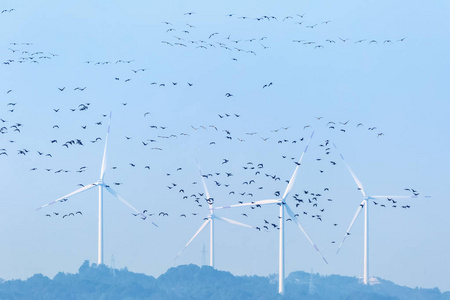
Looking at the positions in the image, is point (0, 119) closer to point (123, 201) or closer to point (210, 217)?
point (123, 201)

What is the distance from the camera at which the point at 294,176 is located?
15525 cm

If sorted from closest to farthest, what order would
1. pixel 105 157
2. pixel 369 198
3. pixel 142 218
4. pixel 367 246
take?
pixel 142 218, pixel 105 157, pixel 369 198, pixel 367 246

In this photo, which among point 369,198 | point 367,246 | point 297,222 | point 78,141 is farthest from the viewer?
point 367,246

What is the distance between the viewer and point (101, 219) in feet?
575

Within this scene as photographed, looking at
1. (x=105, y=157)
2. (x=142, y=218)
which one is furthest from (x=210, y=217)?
(x=142, y=218)

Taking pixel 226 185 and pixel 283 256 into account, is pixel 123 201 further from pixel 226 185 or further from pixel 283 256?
pixel 226 185

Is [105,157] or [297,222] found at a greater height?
[105,157]

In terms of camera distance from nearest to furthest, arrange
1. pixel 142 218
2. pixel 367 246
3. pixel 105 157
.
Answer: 1. pixel 142 218
2. pixel 105 157
3. pixel 367 246

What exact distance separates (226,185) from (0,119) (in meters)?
26.9

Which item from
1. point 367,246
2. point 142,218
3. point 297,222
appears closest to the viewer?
point 142,218

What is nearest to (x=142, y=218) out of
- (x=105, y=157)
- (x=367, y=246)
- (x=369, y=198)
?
(x=105, y=157)

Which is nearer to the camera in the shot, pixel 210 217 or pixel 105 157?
pixel 105 157

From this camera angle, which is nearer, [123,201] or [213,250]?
[123,201]

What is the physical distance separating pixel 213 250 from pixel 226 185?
8060 centimetres
